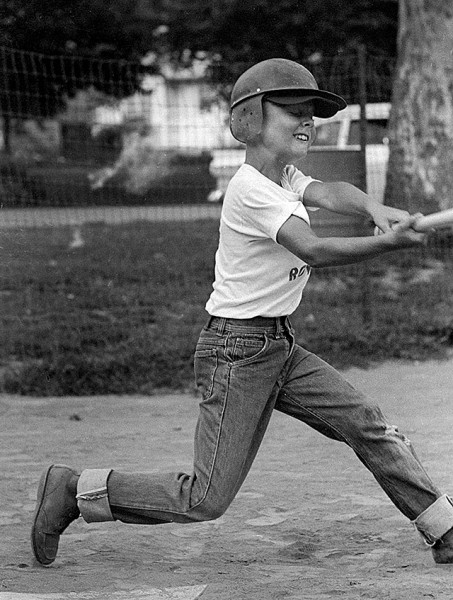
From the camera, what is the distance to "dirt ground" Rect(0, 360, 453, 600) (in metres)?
3.95

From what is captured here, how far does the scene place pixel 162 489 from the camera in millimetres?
3957

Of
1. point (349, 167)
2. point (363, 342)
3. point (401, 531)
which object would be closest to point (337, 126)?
point (349, 167)

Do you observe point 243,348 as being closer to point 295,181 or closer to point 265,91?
point 295,181

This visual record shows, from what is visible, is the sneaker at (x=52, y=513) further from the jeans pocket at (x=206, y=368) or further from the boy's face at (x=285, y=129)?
the boy's face at (x=285, y=129)

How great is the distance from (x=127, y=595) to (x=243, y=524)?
982mm

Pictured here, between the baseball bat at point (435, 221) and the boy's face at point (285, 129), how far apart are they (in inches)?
22.2

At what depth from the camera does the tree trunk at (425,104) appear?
12453 millimetres

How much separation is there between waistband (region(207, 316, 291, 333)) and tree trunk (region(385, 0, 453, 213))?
28.5 ft

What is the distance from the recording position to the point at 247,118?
12.6ft

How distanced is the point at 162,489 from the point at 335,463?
5.99 ft

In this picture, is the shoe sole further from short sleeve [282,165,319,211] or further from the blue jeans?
short sleeve [282,165,319,211]

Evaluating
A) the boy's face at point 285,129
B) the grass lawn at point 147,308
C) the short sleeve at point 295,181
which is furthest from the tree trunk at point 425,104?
the boy's face at point 285,129

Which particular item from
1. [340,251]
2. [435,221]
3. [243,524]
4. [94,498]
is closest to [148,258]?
[243,524]

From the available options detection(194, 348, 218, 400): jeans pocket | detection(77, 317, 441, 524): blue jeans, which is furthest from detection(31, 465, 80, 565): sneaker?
detection(194, 348, 218, 400): jeans pocket
